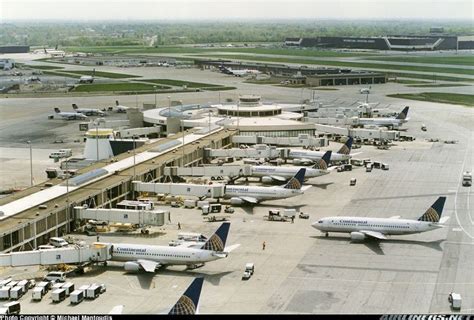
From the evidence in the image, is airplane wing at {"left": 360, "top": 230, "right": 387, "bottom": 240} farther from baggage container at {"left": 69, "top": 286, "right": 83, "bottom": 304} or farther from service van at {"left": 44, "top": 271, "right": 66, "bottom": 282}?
baggage container at {"left": 69, "top": 286, "right": 83, "bottom": 304}

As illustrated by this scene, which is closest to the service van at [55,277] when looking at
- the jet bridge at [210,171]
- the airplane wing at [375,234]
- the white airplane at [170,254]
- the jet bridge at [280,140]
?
the white airplane at [170,254]

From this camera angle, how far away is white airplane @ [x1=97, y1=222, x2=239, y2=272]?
60.0 metres

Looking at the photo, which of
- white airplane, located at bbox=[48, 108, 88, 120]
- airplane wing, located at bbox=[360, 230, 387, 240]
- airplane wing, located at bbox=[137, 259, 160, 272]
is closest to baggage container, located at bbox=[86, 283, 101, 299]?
airplane wing, located at bbox=[137, 259, 160, 272]

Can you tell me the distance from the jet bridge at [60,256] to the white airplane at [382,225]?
71.6 ft

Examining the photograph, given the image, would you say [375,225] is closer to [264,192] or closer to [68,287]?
[264,192]

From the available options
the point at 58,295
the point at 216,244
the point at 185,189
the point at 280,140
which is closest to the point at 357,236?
the point at 216,244

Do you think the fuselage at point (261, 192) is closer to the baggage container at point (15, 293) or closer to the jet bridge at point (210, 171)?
the jet bridge at point (210, 171)

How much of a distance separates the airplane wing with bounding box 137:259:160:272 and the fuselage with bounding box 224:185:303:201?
84.0 feet

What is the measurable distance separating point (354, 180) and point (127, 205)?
108 ft

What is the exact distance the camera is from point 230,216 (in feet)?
267

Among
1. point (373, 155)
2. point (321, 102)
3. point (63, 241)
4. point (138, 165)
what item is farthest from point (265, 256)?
point (321, 102)

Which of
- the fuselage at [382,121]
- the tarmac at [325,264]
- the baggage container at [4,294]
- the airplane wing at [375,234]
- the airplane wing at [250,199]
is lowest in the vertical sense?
the tarmac at [325,264]

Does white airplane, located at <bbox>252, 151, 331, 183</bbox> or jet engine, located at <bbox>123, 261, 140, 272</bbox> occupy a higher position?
white airplane, located at <bbox>252, 151, 331, 183</bbox>

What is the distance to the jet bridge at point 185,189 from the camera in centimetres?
8626
